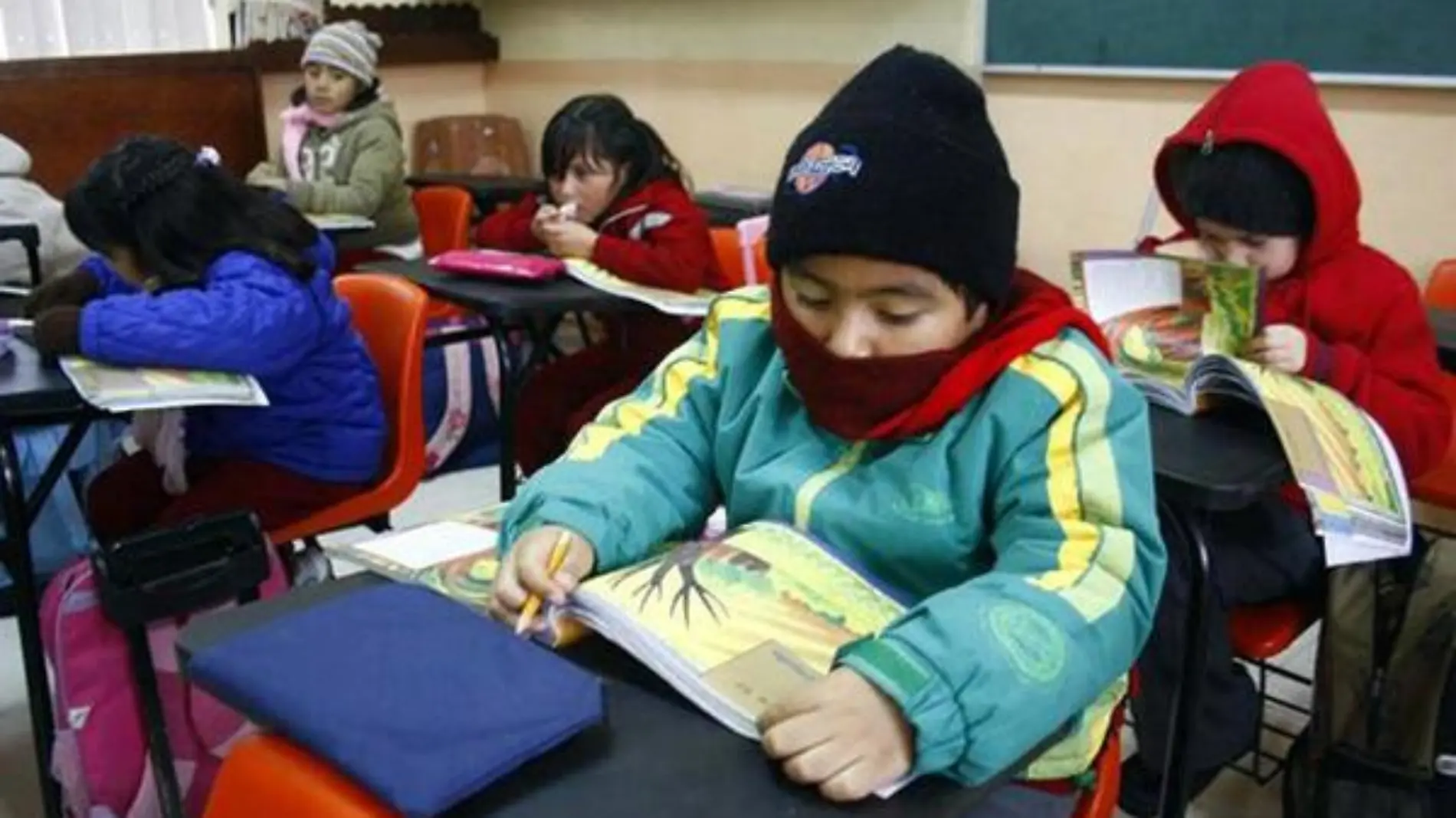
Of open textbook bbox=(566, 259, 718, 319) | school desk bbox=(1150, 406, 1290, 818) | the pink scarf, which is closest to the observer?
school desk bbox=(1150, 406, 1290, 818)

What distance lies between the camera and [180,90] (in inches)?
171

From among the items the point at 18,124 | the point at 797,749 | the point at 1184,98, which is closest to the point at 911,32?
the point at 1184,98

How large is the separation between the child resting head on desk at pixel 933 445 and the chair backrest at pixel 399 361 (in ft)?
3.07

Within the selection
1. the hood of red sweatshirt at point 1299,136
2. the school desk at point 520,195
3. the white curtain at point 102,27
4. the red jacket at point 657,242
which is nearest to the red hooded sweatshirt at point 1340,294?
the hood of red sweatshirt at point 1299,136

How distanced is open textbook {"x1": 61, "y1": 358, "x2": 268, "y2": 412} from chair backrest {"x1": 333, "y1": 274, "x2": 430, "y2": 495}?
28 centimetres

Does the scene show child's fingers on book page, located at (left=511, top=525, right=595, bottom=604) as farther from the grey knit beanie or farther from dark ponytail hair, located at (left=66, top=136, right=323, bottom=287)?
the grey knit beanie

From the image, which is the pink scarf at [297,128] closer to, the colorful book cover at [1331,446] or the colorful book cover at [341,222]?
the colorful book cover at [341,222]

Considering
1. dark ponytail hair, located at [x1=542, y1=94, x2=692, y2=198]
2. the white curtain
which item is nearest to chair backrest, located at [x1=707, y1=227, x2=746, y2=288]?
dark ponytail hair, located at [x1=542, y1=94, x2=692, y2=198]

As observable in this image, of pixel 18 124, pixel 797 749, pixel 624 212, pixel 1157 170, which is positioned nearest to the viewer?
pixel 797 749

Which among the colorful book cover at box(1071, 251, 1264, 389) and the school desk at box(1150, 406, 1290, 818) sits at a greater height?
the colorful book cover at box(1071, 251, 1264, 389)

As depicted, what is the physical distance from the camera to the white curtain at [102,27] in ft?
13.4

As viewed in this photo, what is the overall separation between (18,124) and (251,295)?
2864 millimetres

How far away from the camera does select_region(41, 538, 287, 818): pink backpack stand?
62.8 inches

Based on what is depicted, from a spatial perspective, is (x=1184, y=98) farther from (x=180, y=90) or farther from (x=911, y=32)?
(x=180, y=90)
